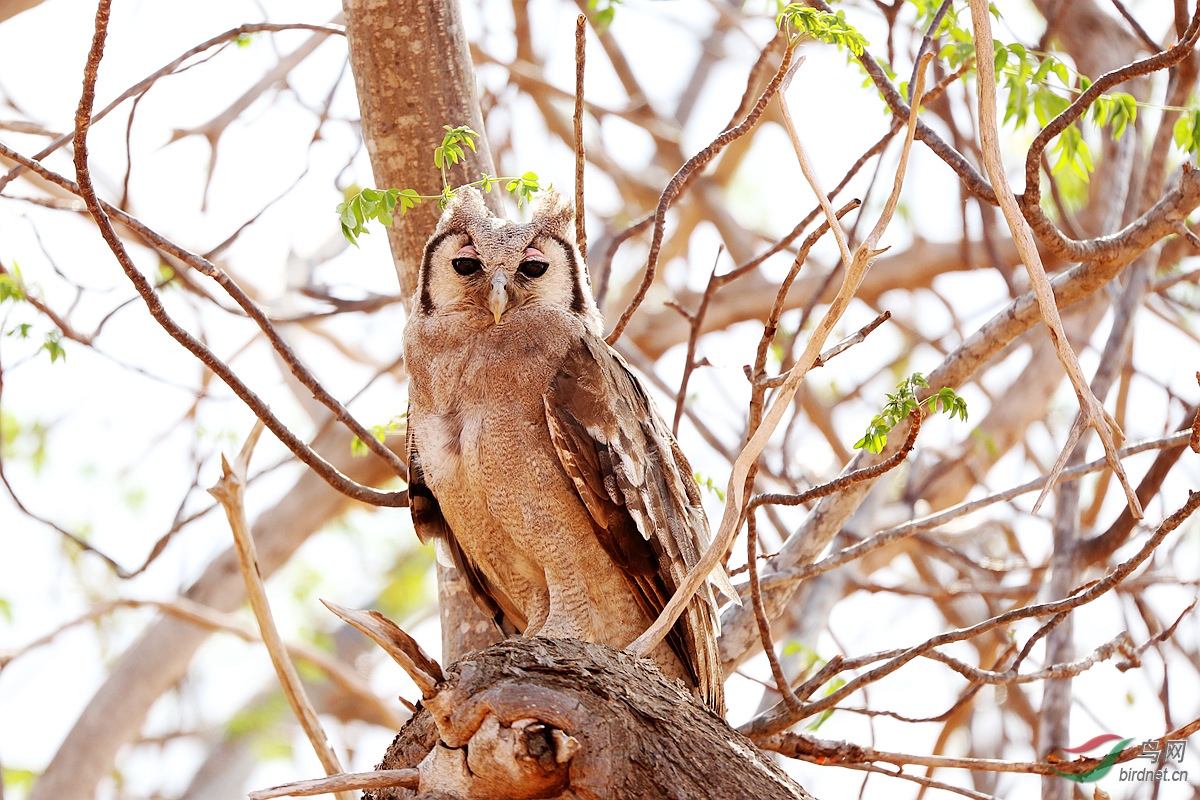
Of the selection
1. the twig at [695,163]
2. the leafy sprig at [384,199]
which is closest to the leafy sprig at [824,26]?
the twig at [695,163]

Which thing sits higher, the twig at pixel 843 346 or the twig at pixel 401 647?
the twig at pixel 843 346

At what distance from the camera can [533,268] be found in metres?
4.04

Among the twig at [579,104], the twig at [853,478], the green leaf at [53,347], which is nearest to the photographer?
the twig at [853,478]

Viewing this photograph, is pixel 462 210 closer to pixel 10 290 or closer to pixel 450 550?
pixel 450 550

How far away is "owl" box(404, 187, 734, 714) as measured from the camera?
3799 mm

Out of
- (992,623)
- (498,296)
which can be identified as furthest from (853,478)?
(498,296)

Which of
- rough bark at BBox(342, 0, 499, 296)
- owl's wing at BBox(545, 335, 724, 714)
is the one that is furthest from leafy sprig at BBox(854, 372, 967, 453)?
rough bark at BBox(342, 0, 499, 296)

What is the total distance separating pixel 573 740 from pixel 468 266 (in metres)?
2.09

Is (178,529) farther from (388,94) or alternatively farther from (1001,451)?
(1001,451)

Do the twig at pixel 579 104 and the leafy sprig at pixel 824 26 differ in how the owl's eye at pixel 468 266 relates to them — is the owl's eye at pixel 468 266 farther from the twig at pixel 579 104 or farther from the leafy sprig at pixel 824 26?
the leafy sprig at pixel 824 26

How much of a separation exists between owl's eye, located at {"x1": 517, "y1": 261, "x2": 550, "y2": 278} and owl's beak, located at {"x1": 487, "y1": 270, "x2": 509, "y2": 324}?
0.55 feet

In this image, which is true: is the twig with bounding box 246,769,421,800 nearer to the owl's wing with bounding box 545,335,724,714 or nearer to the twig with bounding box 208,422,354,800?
the owl's wing with bounding box 545,335,724,714

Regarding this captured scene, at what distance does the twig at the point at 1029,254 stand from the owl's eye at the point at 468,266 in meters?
1.84

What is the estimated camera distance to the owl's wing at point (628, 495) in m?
3.79
